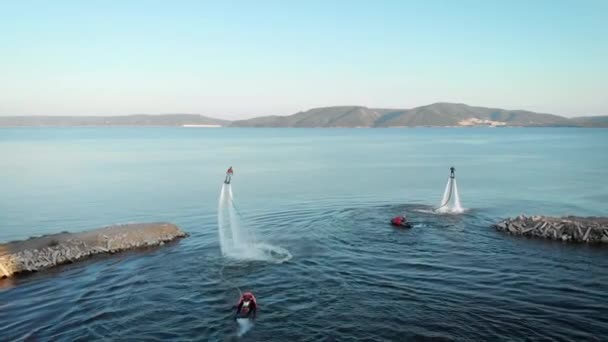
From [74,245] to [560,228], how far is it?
117 ft

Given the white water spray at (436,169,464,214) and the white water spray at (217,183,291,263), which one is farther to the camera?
the white water spray at (436,169,464,214)

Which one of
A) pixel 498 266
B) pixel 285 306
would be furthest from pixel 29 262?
pixel 498 266

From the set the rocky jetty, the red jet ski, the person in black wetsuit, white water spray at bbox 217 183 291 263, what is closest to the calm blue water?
the person in black wetsuit

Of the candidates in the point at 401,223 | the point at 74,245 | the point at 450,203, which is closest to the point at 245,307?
the point at 74,245

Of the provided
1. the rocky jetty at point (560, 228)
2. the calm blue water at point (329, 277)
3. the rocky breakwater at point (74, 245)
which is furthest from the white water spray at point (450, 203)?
the rocky breakwater at point (74, 245)

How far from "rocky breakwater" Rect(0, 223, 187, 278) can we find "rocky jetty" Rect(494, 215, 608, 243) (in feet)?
88.8

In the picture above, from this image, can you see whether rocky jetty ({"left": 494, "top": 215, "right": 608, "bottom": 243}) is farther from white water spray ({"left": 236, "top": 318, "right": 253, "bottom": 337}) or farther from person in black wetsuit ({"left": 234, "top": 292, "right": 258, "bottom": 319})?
white water spray ({"left": 236, "top": 318, "right": 253, "bottom": 337})

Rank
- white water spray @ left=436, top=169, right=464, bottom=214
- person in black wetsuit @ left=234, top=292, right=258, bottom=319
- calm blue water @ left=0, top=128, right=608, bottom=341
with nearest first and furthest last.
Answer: calm blue water @ left=0, top=128, right=608, bottom=341 < person in black wetsuit @ left=234, top=292, right=258, bottom=319 < white water spray @ left=436, top=169, right=464, bottom=214

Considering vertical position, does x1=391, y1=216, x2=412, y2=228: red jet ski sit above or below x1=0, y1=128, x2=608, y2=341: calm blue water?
above

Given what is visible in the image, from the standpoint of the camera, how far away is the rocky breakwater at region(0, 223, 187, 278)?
1186 inches

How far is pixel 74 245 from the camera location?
1305 inches

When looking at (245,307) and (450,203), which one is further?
(450,203)

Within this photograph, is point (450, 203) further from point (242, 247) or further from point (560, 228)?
point (242, 247)

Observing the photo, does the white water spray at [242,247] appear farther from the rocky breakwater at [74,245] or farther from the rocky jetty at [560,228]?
the rocky jetty at [560,228]
